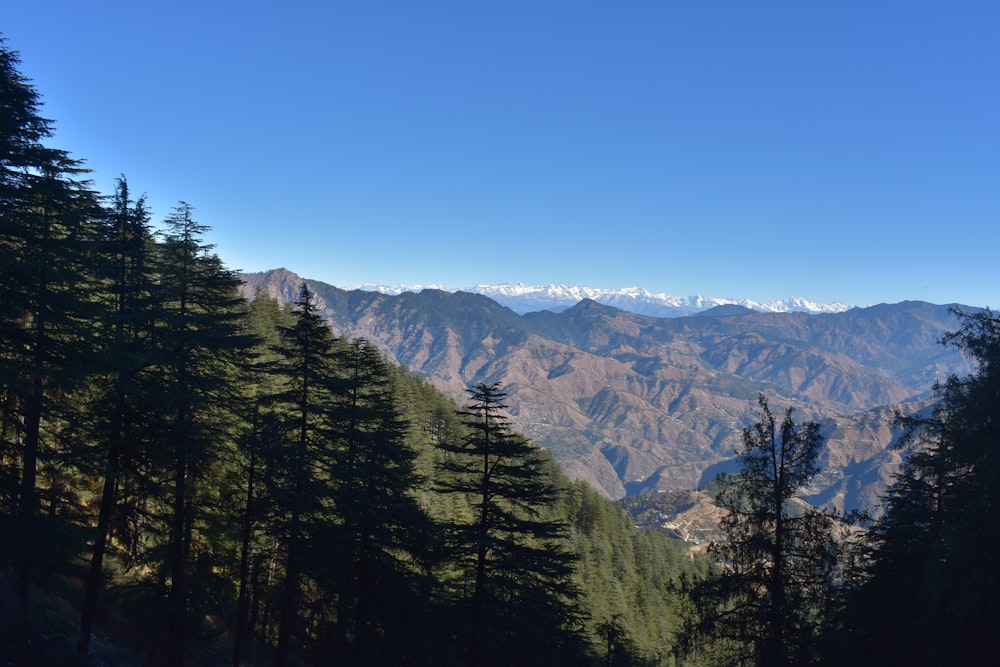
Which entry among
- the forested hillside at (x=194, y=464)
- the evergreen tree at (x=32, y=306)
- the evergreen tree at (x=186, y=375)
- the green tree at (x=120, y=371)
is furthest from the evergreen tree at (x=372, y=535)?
the evergreen tree at (x=32, y=306)

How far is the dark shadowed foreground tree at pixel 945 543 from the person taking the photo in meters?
12.7

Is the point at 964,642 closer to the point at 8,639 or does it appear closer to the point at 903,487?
the point at 903,487

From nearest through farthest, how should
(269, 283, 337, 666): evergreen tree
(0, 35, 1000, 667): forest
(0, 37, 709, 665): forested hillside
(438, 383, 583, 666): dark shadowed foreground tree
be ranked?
(0, 35, 1000, 667): forest → (0, 37, 709, 665): forested hillside → (438, 383, 583, 666): dark shadowed foreground tree → (269, 283, 337, 666): evergreen tree

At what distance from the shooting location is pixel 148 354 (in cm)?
1648

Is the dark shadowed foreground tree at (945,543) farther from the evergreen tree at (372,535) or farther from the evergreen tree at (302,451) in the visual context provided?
the evergreen tree at (302,451)

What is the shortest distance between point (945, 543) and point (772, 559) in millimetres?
4449

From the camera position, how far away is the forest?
13.3m

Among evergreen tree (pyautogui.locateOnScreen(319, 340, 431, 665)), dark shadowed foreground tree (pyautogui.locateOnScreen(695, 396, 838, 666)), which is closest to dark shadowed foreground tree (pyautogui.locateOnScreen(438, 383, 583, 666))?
evergreen tree (pyautogui.locateOnScreen(319, 340, 431, 665))

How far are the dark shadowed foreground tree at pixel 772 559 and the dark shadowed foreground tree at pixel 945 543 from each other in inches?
95.6

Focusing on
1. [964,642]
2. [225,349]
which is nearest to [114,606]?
[225,349]

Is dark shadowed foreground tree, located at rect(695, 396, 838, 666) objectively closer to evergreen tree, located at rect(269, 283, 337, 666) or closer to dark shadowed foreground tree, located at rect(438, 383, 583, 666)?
dark shadowed foreground tree, located at rect(438, 383, 583, 666)

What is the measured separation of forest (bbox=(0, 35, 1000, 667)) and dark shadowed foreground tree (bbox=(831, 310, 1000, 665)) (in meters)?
0.07

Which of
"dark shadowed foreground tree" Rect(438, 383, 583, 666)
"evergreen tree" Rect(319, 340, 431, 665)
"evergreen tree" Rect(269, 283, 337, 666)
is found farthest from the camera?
"evergreen tree" Rect(319, 340, 431, 665)

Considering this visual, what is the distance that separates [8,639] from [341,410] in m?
10.2
